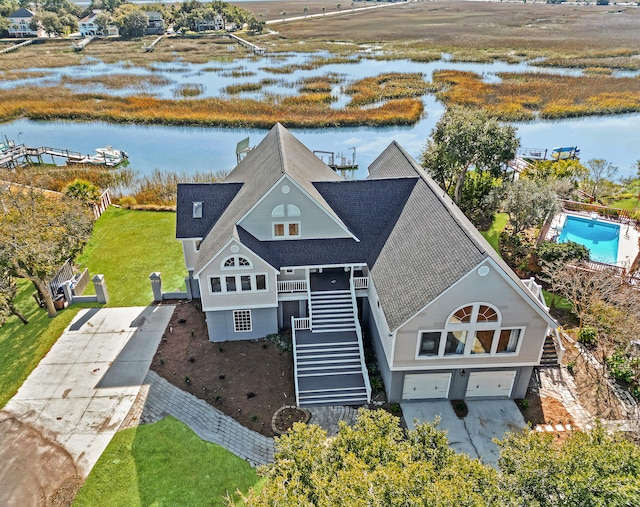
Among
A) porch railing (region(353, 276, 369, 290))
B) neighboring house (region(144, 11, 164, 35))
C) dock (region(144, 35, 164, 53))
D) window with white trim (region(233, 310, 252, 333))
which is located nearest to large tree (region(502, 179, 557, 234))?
A: porch railing (region(353, 276, 369, 290))

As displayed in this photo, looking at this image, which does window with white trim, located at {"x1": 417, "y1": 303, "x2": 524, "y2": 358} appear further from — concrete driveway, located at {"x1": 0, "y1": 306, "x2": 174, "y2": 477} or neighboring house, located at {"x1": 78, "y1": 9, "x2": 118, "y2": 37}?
neighboring house, located at {"x1": 78, "y1": 9, "x2": 118, "y2": 37}

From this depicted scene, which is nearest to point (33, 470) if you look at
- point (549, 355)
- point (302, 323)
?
point (302, 323)

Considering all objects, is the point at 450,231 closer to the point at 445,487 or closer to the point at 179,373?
the point at 445,487

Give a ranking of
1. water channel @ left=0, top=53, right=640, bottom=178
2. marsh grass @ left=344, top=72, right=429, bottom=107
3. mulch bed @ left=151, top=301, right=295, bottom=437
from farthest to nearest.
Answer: marsh grass @ left=344, top=72, right=429, bottom=107 → water channel @ left=0, top=53, right=640, bottom=178 → mulch bed @ left=151, top=301, right=295, bottom=437

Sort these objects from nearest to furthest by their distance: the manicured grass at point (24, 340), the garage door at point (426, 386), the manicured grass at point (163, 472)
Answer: the manicured grass at point (163, 472), the garage door at point (426, 386), the manicured grass at point (24, 340)

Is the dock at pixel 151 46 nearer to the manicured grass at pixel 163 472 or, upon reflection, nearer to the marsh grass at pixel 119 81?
the marsh grass at pixel 119 81

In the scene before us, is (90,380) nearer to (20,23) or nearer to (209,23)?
(209,23)

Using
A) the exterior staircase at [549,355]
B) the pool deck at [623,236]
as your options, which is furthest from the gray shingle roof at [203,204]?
the pool deck at [623,236]
